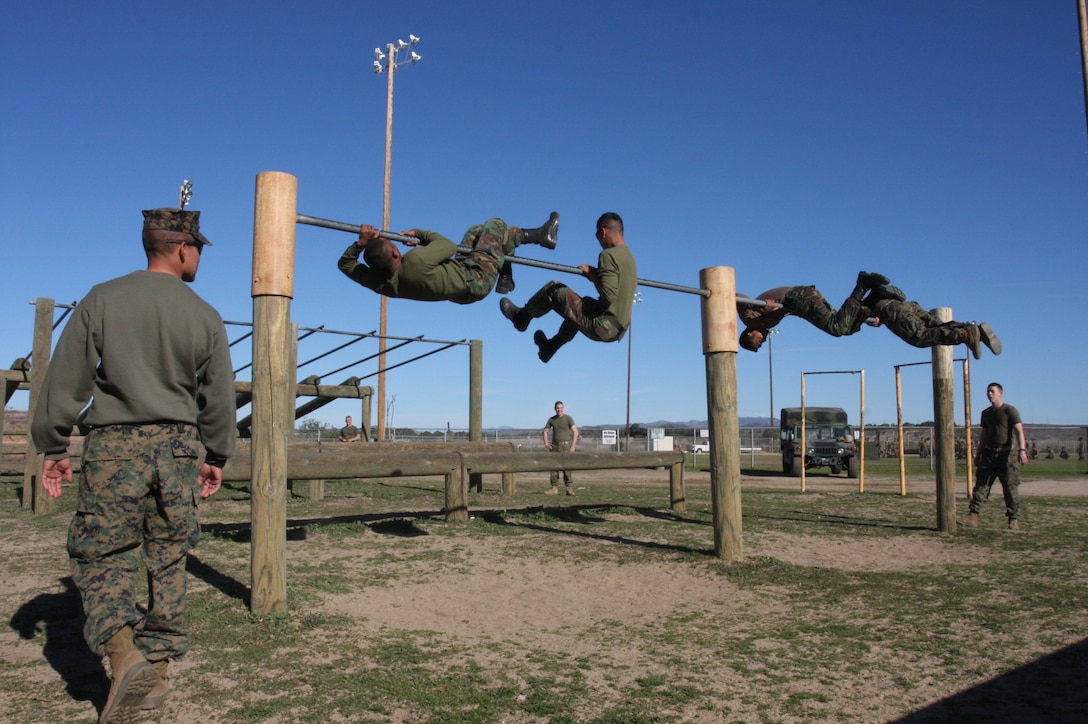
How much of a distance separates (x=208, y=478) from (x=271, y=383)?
131 cm

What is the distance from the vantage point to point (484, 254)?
6000 millimetres

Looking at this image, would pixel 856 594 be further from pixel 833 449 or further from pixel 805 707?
pixel 833 449

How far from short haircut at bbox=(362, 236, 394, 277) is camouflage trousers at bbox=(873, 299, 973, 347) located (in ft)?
15.8

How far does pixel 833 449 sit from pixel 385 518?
19.5 meters

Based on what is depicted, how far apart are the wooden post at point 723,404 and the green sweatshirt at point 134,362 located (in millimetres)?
4677

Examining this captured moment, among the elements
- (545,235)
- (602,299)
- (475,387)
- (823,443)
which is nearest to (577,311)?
(602,299)

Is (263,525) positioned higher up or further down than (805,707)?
higher up

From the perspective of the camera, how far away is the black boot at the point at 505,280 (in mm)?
6363

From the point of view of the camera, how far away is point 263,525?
4.92 metres

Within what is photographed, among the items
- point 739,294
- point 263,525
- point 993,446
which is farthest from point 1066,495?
point 263,525

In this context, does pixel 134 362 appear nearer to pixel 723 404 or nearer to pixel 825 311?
pixel 723 404

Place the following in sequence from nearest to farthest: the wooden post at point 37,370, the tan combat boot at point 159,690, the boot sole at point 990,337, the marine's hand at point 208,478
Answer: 1. the tan combat boot at point 159,690
2. the marine's hand at point 208,478
3. the boot sole at point 990,337
4. the wooden post at point 37,370

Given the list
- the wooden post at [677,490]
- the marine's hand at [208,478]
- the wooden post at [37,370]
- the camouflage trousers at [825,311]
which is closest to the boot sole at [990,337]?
the camouflage trousers at [825,311]

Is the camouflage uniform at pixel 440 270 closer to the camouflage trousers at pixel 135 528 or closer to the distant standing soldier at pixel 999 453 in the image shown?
the camouflage trousers at pixel 135 528
